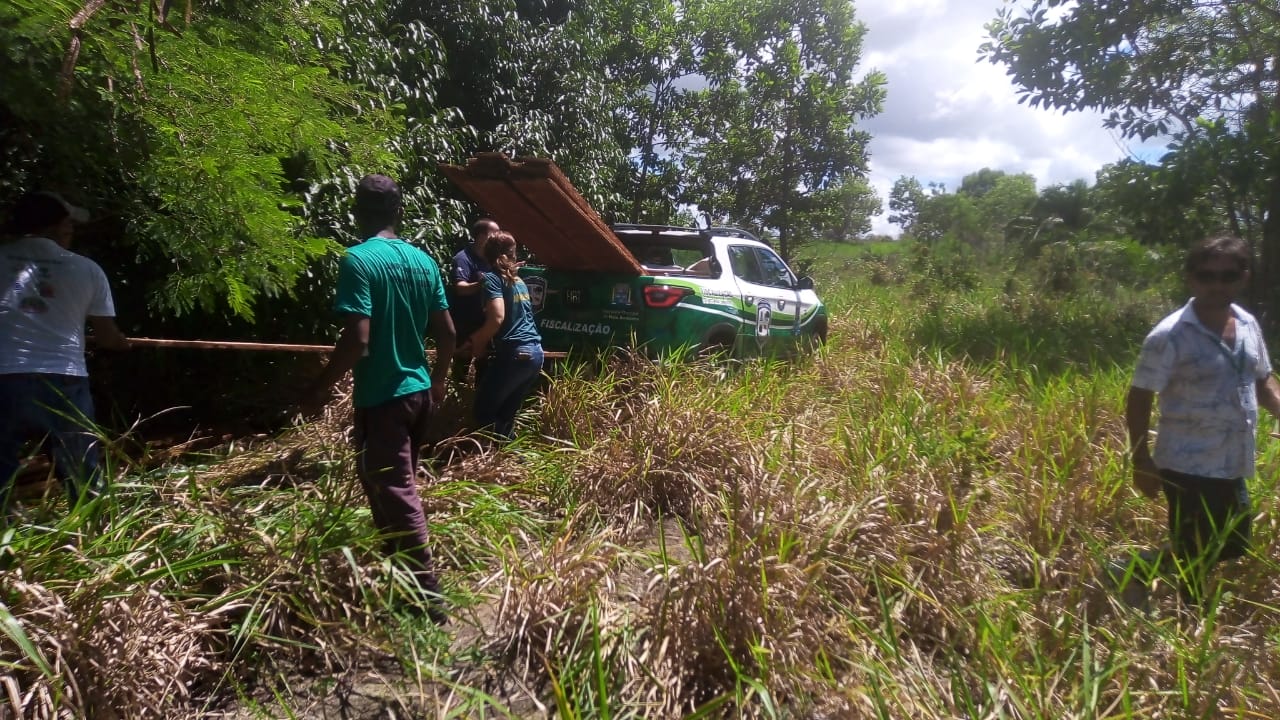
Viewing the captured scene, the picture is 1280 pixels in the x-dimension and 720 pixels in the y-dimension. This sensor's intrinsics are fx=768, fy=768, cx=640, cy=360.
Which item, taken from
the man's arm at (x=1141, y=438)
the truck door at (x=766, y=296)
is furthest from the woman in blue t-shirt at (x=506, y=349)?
the man's arm at (x=1141, y=438)

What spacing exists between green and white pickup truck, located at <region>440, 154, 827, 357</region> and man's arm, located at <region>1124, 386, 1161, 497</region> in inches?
119

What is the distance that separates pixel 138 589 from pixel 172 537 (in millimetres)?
385

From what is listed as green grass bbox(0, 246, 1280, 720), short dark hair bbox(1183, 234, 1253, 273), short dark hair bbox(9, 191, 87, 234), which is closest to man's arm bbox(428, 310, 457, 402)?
green grass bbox(0, 246, 1280, 720)

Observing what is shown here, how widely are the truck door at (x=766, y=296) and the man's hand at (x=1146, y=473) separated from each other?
3.41 m

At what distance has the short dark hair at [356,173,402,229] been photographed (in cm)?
295

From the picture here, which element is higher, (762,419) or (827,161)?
(827,161)

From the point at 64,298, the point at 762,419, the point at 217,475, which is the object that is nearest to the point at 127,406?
the point at 217,475

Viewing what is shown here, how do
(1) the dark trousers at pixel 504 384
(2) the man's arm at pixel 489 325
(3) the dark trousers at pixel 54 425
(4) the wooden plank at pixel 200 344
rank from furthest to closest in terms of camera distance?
(1) the dark trousers at pixel 504 384
(2) the man's arm at pixel 489 325
(4) the wooden plank at pixel 200 344
(3) the dark trousers at pixel 54 425

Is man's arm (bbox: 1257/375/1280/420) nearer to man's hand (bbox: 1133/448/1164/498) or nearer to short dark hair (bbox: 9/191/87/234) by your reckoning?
man's hand (bbox: 1133/448/1164/498)

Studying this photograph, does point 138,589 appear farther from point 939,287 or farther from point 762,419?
point 939,287

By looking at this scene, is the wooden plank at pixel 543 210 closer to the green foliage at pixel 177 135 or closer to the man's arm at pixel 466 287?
the man's arm at pixel 466 287

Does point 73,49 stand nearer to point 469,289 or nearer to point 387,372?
point 387,372

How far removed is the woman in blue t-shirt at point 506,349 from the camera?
14.2 feet

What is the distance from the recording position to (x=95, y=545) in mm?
2562
